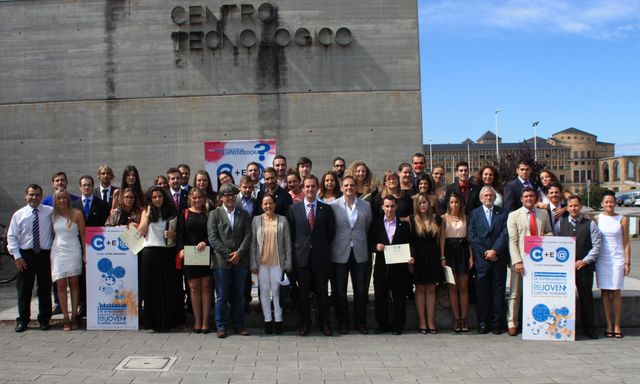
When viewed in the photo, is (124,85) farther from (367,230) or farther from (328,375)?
(328,375)

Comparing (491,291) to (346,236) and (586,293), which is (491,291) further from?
(346,236)

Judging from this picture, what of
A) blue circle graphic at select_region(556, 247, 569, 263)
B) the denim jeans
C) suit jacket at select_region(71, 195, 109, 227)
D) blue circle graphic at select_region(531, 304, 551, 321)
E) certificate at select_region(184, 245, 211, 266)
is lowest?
blue circle graphic at select_region(531, 304, 551, 321)

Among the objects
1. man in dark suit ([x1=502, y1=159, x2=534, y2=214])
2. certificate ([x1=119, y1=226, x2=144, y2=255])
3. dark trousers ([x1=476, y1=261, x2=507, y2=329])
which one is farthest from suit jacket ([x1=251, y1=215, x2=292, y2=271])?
man in dark suit ([x1=502, y1=159, x2=534, y2=214])

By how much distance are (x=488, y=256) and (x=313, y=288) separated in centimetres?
228

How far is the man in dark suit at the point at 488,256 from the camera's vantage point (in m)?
7.26

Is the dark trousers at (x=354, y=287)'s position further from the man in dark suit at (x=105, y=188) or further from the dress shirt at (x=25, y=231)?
the dress shirt at (x=25, y=231)

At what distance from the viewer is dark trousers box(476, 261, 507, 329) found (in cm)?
729

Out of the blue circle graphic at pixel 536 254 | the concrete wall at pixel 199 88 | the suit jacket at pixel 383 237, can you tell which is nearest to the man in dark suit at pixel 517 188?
the blue circle graphic at pixel 536 254

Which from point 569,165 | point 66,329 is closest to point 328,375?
point 66,329

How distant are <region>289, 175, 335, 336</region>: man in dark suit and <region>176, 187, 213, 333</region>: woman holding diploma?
1148mm

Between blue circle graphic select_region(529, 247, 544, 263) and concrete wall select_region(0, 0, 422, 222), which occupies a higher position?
concrete wall select_region(0, 0, 422, 222)

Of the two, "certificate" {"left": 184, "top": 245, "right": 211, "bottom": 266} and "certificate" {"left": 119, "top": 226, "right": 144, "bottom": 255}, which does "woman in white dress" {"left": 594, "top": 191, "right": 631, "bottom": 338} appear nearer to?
"certificate" {"left": 184, "top": 245, "right": 211, "bottom": 266}

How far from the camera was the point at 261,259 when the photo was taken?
23.5 ft

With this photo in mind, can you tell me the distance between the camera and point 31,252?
294 inches
